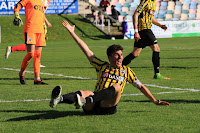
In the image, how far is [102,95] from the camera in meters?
5.78

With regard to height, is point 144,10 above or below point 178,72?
above

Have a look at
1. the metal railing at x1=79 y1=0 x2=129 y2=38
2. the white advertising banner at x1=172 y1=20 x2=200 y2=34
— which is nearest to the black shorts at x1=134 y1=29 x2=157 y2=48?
the metal railing at x1=79 y1=0 x2=129 y2=38

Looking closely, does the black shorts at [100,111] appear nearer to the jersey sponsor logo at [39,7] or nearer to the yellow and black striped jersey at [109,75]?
the yellow and black striped jersey at [109,75]

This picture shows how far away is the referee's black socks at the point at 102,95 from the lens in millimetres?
5750

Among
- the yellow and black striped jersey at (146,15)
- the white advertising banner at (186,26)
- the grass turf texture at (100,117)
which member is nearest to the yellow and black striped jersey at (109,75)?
the grass turf texture at (100,117)

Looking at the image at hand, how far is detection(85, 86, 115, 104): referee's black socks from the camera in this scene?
5750 mm

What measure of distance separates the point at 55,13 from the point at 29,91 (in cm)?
3023

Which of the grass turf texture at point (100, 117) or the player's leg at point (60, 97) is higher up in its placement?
the player's leg at point (60, 97)

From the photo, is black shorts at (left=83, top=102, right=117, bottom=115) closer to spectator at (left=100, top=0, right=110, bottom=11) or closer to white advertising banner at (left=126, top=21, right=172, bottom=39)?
white advertising banner at (left=126, top=21, right=172, bottom=39)

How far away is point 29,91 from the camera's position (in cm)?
900

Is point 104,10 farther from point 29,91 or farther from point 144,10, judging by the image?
point 29,91

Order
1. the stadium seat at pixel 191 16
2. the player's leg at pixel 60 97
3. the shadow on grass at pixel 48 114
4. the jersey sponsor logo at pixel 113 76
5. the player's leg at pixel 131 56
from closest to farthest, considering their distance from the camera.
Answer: the player's leg at pixel 60 97
the jersey sponsor logo at pixel 113 76
the shadow on grass at pixel 48 114
the player's leg at pixel 131 56
the stadium seat at pixel 191 16

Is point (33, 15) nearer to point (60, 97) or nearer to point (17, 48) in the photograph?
point (17, 48)

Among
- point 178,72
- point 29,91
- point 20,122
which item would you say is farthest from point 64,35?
point 20,122
